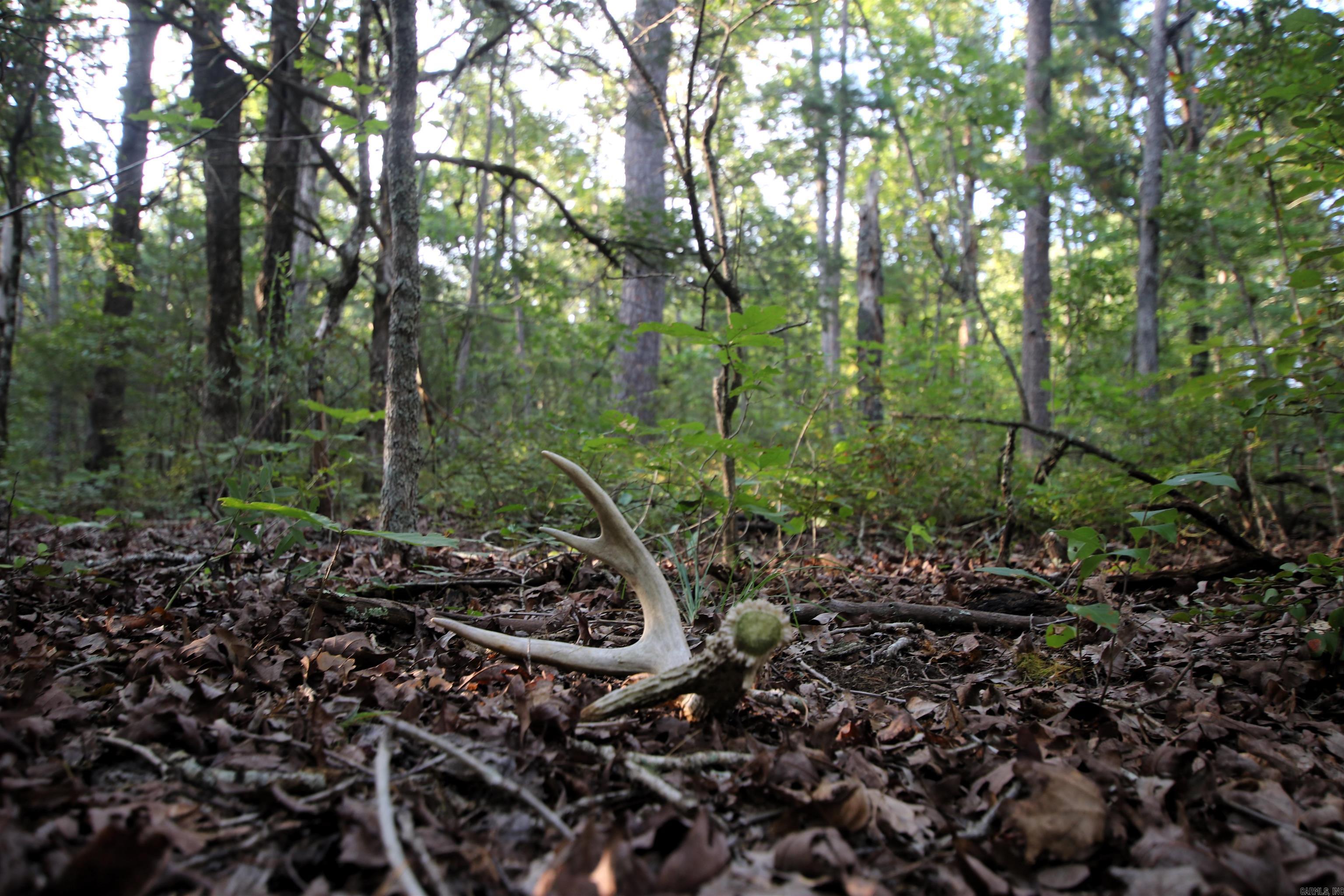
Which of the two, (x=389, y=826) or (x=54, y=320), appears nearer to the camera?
(x=389, y=826)

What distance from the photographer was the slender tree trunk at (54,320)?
12289 mm

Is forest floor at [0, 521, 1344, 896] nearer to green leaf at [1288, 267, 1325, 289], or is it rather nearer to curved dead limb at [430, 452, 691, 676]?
curved dead limb at [430, 452, 691, 676]

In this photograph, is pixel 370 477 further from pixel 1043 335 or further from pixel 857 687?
pixel 1043 335

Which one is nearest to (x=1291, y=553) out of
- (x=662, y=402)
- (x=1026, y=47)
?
(x=662, y=402)

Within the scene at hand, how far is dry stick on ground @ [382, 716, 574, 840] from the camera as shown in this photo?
56.7 inches

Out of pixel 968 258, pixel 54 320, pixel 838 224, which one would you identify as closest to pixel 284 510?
pixel 968 258

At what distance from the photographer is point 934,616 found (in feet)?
10.4

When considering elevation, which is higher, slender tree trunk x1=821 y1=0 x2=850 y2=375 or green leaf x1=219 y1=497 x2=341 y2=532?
slender tree trunk x1=821 y1=0 x2=850 y2=375

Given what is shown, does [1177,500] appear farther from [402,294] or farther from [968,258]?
[968,258]

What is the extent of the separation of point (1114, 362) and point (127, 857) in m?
13.2

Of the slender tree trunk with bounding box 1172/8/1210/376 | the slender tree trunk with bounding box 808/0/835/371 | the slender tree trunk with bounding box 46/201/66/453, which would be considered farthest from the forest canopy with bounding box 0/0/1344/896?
the slender tree trunk with bounding box 46/201/66/453

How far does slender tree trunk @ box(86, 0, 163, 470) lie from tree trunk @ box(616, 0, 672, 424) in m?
7.12

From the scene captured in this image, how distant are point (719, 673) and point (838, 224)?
2240cm

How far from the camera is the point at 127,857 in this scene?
1198mm
